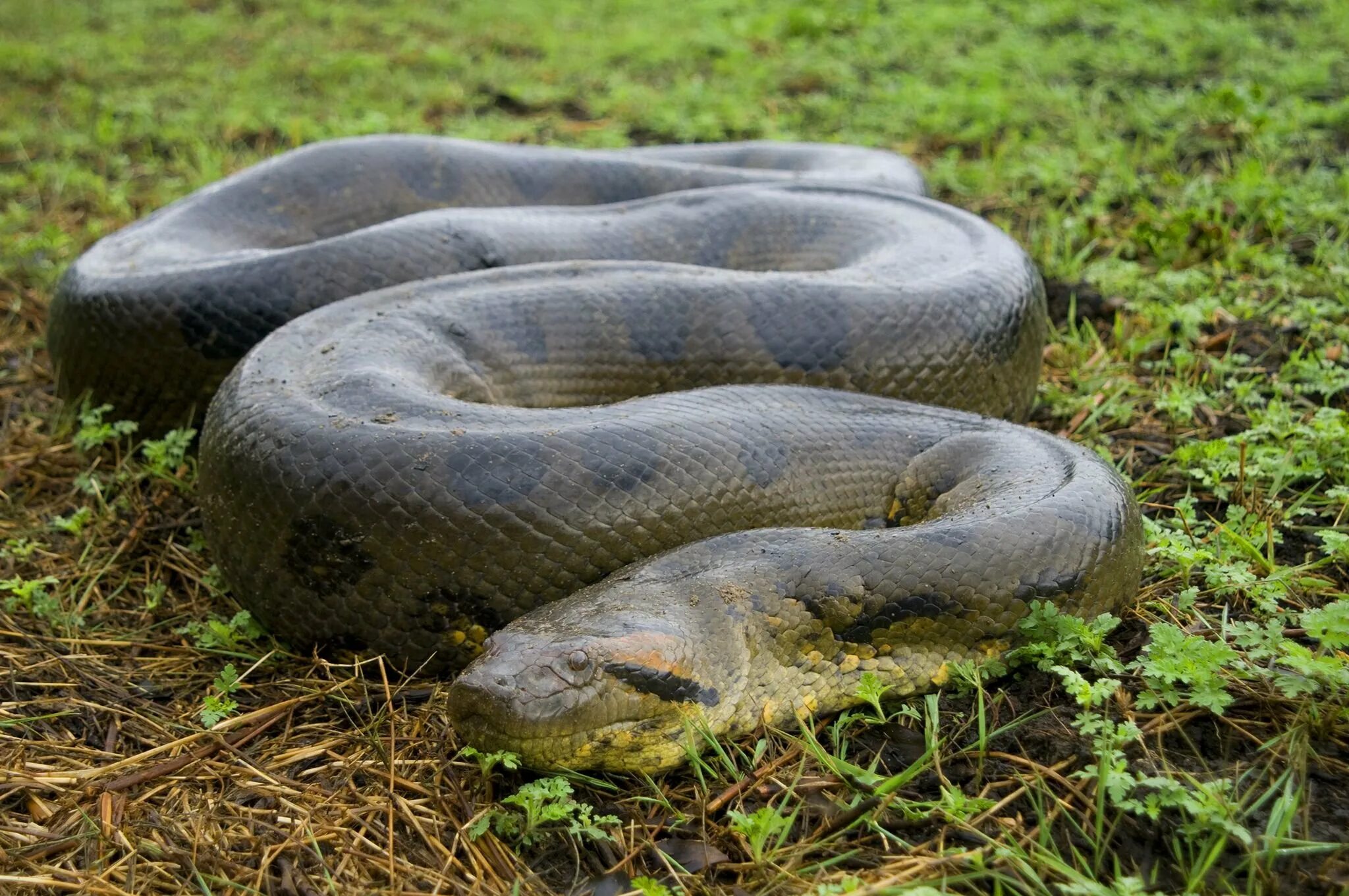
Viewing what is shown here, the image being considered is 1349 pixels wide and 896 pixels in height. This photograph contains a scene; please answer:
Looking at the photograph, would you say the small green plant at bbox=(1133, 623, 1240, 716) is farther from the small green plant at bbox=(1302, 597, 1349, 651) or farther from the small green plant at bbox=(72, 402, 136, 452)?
the small green plant at bbox=(72, 402, 136, 452)

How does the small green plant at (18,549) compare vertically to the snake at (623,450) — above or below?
below

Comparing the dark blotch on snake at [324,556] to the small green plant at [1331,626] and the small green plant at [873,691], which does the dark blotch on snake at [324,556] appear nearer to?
the small green plant at [873,691]

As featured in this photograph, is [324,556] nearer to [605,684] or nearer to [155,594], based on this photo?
[155,594]

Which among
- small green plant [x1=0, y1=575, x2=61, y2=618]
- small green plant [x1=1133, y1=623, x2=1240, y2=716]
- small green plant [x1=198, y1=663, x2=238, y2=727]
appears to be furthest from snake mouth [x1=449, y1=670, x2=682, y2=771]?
small green plant [x1=0, y1=575, x2=61, y2=618]

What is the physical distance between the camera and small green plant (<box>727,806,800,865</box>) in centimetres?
283

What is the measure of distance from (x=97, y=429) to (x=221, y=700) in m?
1.93

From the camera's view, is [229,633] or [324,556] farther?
[229,633]

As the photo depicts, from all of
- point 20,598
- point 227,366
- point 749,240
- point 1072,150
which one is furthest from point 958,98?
point 20,598

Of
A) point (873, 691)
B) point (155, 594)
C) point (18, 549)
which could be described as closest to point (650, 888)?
point (873, 691)

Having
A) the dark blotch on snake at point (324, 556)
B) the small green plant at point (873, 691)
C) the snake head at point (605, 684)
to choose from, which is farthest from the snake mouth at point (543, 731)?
the dark blotch on snake at point (324, 556)

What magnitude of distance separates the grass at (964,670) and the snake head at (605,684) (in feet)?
0.36

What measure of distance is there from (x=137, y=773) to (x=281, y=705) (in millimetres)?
443

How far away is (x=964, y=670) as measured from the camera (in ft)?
11.0

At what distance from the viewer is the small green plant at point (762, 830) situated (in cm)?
283
